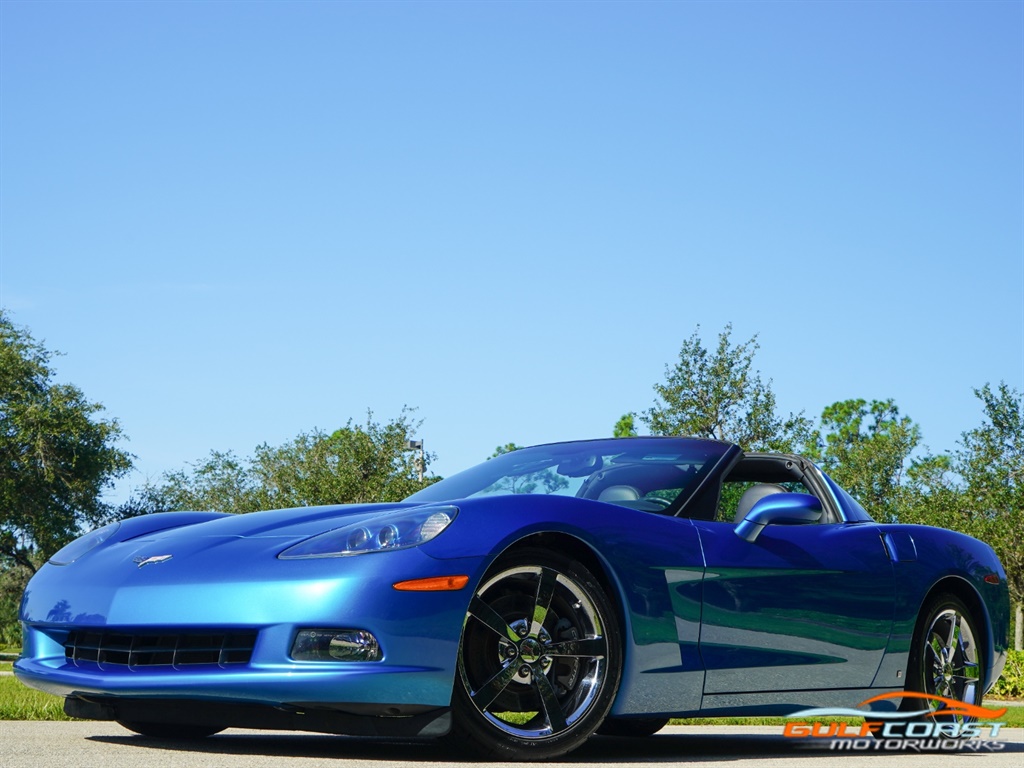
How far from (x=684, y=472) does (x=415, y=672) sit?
1936 mm

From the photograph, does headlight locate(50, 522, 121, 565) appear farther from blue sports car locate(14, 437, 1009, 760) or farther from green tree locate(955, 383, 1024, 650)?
green tree locate(955, 383, 1024, 650)

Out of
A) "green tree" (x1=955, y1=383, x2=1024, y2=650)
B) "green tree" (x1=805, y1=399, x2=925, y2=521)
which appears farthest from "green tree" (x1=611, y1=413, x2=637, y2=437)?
"green tree" (x1=955, y1=383, x2=1024, y2=650)

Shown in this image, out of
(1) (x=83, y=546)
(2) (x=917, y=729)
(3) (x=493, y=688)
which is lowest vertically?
(2) (x=917, y=729)

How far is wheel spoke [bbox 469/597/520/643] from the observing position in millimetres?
4410

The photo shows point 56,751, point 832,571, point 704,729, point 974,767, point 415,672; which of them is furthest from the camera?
point 704,729

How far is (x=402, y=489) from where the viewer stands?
1364 inches

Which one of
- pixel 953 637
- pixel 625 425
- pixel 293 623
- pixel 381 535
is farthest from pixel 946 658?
pixel 625 425

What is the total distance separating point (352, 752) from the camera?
4.80 metres

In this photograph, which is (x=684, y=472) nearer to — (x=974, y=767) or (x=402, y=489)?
(x=974, y=767)

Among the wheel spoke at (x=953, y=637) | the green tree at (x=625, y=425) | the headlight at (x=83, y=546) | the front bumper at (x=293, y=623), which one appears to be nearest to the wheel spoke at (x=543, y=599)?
the front bumper at (x=293, y=623)

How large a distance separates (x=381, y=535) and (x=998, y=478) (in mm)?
26614

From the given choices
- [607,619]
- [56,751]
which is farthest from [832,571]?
[56,751]

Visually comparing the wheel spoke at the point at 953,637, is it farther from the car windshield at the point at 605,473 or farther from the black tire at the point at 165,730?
the black tire at the point at 165,730

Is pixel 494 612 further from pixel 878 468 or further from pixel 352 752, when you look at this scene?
pixel 878 468
